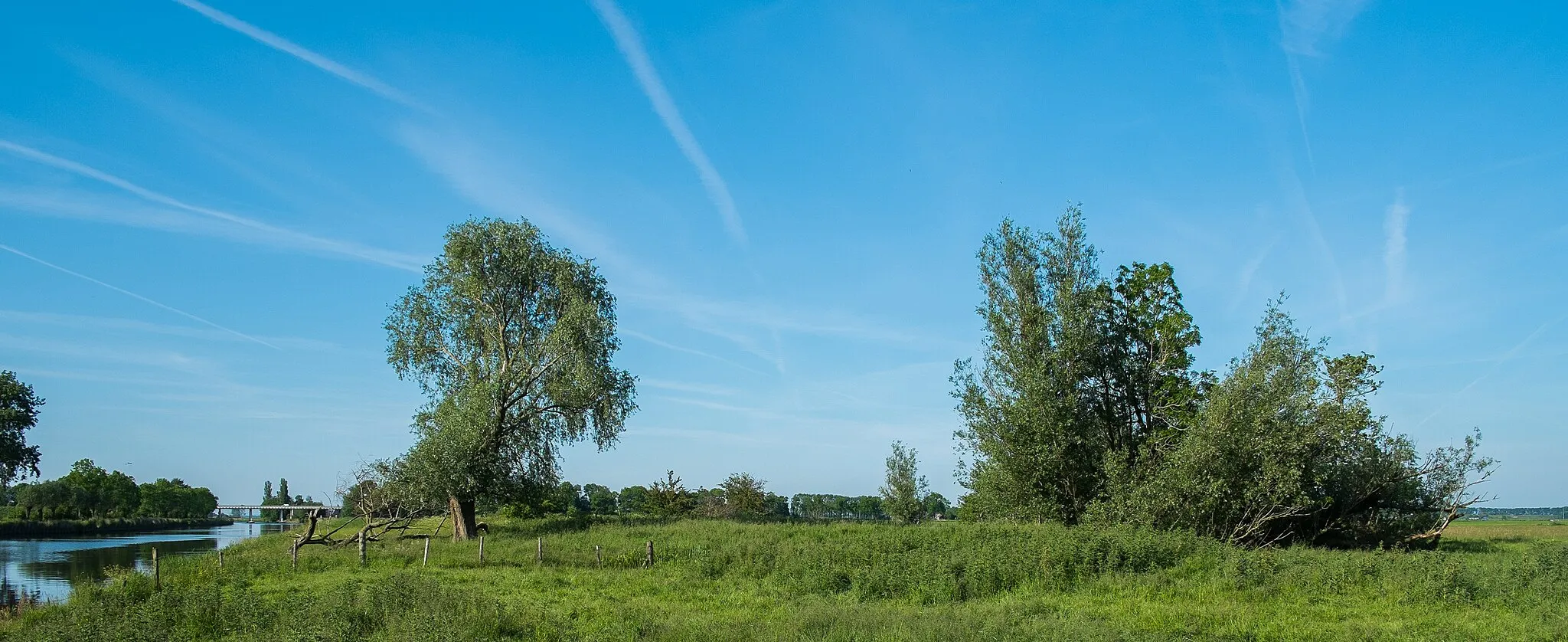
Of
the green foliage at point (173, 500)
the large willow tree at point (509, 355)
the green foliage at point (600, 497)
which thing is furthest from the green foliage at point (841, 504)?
the green foliage at point (173, 500)

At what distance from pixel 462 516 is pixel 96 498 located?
88423mm

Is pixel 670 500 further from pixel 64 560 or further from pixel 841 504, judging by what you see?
pixel 841 504

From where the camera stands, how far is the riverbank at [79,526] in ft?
264

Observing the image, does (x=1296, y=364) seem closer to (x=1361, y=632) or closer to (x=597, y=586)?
(x=1361, y=632)

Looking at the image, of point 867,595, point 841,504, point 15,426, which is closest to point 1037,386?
point 867,595

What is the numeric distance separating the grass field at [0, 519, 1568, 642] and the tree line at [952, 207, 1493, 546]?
15.6 ft

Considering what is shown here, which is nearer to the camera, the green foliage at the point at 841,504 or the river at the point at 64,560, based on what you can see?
the river at the point at 64,560

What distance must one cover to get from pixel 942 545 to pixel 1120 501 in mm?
9502

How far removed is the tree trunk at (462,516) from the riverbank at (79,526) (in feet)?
208

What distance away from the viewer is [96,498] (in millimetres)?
102375

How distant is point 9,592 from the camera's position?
30.4 m

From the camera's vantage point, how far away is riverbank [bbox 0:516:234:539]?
80562 millimetres

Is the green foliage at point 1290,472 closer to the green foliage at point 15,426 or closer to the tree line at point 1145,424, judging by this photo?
the tree line at point 1145,424

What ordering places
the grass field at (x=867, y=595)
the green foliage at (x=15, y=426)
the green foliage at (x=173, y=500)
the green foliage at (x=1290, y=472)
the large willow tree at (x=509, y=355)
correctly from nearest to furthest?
1. the grass field at (x=867, y=595)
2. the green foliage at (x=1290, y=472)
3. the large willow tree at (x=509, y=355)
4. the green foliage at (x=15, y=426)
5. the green foliage at (x=173, y=500)
